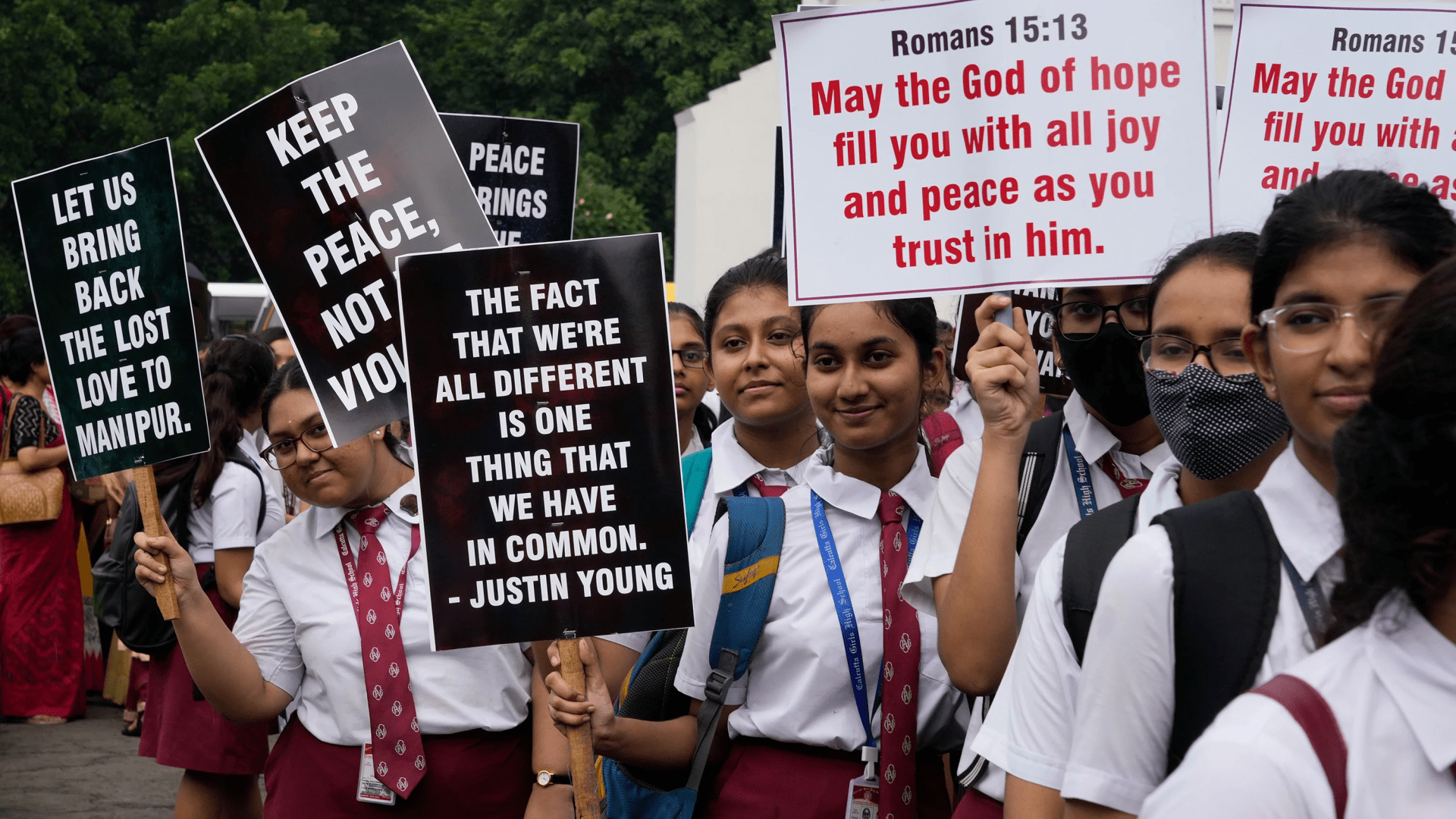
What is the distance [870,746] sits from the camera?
298 cm

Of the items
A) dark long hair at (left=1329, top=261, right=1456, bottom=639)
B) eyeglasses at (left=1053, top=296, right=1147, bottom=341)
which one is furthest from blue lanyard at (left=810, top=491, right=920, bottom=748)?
dark long hair at (left=1329, top=261, right=1456, bottom=639)

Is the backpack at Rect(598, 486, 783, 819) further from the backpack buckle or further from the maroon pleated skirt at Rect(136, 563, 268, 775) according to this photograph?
the maroon pleated skirt at Rect(136, 563, 268, 775)

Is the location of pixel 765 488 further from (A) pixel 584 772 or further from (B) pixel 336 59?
(B) pixel 336 59

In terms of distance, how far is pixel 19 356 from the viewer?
363 inches

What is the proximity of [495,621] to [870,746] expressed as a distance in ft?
2.86

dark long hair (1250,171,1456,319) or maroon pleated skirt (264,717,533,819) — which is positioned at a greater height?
dark long hair (1250,171,1456,319)

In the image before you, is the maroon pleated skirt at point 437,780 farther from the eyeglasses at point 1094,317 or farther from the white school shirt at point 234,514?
the white school shirt at point 234,514

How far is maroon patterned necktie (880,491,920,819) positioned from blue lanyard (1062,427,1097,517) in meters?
0.41

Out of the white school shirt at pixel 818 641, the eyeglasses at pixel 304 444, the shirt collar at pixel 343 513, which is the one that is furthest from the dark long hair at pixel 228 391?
the white school shirt at pixel 818 641

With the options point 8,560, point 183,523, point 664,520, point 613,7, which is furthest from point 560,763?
point 613,7

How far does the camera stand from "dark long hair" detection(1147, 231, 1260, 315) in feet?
8.11

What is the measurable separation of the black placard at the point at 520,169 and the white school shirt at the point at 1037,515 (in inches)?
122

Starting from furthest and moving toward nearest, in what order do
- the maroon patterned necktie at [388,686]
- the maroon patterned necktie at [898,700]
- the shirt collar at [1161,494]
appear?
the maroon patterned necktie at [388,686]
the maroon patterned necktie at [898,700]
the shirt collar at [1161,494]

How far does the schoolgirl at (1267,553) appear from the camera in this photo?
1734mm
